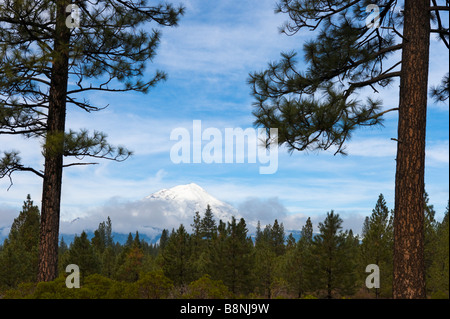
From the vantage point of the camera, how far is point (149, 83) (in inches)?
389

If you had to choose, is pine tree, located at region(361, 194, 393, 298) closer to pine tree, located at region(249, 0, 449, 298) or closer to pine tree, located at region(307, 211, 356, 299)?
pine tree, located at region(307, 211, 356, 299)

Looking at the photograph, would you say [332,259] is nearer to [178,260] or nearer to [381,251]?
[381,251]

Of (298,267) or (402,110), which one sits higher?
(402,110)

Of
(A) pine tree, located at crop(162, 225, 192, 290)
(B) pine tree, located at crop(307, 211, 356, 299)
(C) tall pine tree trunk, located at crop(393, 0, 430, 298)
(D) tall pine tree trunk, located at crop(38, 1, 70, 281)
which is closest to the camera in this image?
(C) tall pine tree trunk, located at crop(393, 0, 430, 298)

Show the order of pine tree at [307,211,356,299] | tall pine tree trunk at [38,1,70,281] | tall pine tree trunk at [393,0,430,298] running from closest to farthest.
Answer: tall pine tree trunk at [393,0,430,298]
tall pine tree trunk at [38,1,70,281]
pine tree at [307,211,356,299]

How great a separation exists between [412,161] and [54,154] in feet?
23.3

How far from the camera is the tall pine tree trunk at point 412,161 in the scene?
6387mm

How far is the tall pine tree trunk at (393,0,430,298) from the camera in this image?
639 cm

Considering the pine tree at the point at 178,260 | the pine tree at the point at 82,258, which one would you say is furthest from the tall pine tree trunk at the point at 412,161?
the pine tree at the point at 82,258

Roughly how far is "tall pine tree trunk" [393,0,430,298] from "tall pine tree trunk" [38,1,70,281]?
6.75 metres

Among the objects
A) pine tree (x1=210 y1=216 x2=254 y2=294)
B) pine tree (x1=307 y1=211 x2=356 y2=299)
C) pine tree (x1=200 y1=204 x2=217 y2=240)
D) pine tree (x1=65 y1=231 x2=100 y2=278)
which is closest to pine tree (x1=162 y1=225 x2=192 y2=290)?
pine tree (x1=210 y1=216 x2=254 y2=294)
